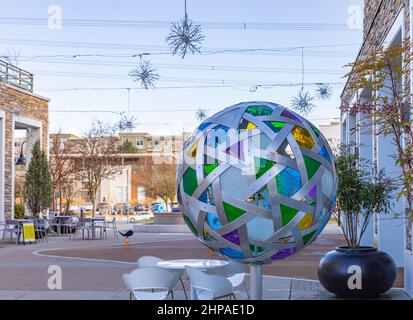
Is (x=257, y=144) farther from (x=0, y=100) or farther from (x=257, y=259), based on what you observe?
(x=0, y=100)

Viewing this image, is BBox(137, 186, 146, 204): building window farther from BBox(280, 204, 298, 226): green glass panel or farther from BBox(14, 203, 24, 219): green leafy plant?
BBox(280, 204, 298, 226): green glass panel

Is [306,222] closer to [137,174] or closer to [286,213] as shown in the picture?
[286,213]

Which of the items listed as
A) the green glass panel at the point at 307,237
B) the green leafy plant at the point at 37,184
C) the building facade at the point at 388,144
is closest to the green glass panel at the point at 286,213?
the green glass panel at the point at 307,237

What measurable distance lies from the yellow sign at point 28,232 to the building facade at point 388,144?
11.0 metres

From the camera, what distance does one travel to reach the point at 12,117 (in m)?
23.0

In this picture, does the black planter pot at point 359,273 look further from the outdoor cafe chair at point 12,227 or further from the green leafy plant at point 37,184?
the green leafy plant at point 37,184

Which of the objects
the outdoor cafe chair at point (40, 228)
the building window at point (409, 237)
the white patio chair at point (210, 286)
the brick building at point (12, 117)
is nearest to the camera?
the white patio chair at point (210, 286)

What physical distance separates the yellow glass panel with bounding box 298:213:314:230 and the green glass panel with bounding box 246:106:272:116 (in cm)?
74

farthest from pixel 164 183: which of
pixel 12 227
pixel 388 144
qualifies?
pixel 388 144

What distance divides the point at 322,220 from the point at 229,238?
26.0 inches

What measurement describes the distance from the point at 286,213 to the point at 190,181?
0.70m

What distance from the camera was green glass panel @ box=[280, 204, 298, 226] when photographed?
3.68 meters

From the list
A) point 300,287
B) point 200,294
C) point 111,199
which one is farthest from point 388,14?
point 111,199

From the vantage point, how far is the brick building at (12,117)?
22188 millimetres
